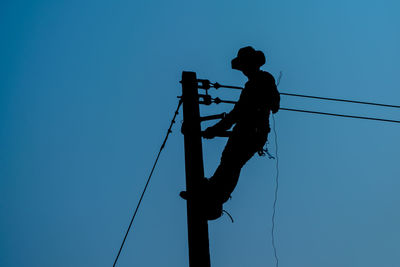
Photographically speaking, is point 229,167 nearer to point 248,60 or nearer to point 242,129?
point 242,129

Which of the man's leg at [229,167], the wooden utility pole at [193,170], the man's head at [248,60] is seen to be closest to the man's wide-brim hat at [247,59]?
the man's head at [248,60]

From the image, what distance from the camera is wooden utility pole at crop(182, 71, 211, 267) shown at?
368 centimetres

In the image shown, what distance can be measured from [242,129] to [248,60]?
0.94 meters

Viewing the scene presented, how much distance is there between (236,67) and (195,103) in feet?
2.59

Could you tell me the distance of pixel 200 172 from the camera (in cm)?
403

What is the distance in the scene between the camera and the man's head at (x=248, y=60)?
4.68 m

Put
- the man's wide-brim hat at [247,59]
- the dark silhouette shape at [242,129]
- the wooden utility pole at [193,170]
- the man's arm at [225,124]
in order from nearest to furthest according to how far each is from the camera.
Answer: the wooden utility pole at [193,170]
the dark silhouette shape at [242,129]
the man's arm at [225,124]
the man's wide-brim hat at [247,59]

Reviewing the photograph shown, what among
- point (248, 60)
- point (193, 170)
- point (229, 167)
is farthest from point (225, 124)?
point (248, 60)

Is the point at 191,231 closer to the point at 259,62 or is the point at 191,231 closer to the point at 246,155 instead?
the point at 246,155

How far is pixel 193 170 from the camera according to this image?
4031 mm

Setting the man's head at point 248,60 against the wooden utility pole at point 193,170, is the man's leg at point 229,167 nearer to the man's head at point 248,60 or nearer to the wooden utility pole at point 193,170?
the wooden utility pole at point 193,170

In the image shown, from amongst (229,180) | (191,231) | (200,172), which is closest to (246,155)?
(229,180)

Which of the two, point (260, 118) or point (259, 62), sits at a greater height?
point (259, 62)

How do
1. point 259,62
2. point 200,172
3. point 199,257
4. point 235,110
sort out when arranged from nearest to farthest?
point 199,257
point 200,172
point 235,110
point 259,62
